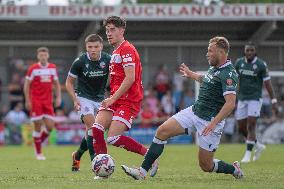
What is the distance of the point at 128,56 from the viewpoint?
11547mm

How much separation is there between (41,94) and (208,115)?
8.66 meters

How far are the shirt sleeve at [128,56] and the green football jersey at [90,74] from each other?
7.64ft

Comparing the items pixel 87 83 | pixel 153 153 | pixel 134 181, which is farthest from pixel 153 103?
pixel 134 181

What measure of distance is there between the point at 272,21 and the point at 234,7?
1.63 meters

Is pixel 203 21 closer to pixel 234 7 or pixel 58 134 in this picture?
pixel 234 7

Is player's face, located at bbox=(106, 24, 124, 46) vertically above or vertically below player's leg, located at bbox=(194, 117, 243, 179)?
above

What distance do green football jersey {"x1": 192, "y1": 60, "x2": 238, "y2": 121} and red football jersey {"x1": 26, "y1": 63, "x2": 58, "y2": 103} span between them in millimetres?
8168

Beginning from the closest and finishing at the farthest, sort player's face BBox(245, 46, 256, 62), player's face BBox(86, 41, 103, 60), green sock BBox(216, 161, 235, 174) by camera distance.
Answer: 1. green sock BBox(216, 161, 235, 174)
2. player's face BBox(86, 41, 103, 60)
3. player's face BBox(245, 46, 256, 62)

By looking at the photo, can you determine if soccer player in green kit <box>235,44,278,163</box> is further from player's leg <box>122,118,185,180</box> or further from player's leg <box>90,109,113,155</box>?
player's leg <box>122,118,185,180</box>

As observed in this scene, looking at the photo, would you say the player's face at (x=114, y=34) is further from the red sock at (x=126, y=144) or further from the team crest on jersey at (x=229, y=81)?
the team crest on jersey at (x=229, y=81)

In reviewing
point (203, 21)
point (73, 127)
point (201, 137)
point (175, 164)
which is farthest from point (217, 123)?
point (203, 21)

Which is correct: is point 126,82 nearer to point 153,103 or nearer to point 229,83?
point 229,83

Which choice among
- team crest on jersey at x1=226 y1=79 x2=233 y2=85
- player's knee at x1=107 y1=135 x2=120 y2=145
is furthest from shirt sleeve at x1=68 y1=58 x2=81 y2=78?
team crest on jersey at x1=226 y1=79 x2=233 y2=85

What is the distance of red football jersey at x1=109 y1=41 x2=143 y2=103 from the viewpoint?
1157 centimetres
